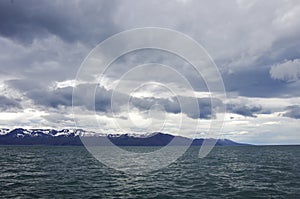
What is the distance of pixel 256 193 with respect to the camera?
121 feet

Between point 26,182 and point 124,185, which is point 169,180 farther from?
point 26,182

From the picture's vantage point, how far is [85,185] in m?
42.8

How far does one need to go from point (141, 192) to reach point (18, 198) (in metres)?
15.1

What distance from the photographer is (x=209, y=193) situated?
36.9 meters

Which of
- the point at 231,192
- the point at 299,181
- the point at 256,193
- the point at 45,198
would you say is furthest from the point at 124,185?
the point at 299,181

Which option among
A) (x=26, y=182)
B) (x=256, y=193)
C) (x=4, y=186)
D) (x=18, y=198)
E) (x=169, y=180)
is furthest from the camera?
(x=169, y=180)

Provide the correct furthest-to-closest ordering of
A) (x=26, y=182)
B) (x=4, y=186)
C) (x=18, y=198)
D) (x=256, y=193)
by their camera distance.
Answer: (x=26, y=182) < (x=4, y=186) < (x=256, y=193) < (x=18, y=198)

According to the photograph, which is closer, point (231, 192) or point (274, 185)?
point (231, 192)

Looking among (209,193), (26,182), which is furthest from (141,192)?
(26,182)

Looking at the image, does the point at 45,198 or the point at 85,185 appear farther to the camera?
the point at 85,185

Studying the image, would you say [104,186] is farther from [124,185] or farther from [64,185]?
[64,185]

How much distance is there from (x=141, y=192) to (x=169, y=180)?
11.6 metres

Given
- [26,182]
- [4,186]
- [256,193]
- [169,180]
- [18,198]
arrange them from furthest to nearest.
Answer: [169,180] → [26,182] → [4,186] → [256,193] → [18,198]

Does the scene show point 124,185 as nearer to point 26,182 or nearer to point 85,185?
point 85,185
